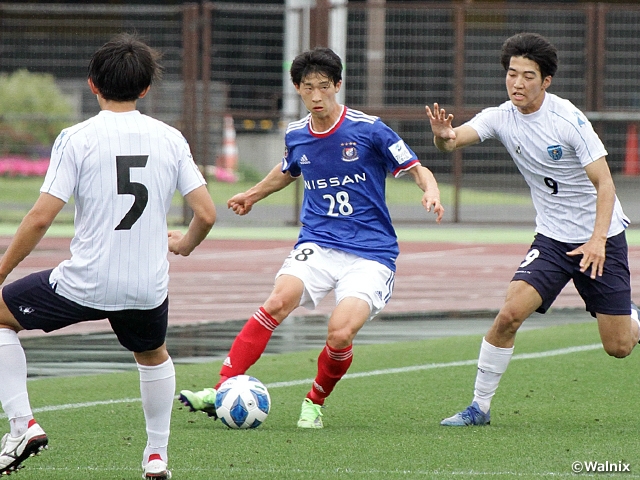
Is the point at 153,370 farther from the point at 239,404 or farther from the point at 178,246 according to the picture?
the point at 239,404

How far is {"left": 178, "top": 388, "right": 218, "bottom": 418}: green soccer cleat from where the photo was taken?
6086 millimetres

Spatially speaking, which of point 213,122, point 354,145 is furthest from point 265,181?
point 213,122

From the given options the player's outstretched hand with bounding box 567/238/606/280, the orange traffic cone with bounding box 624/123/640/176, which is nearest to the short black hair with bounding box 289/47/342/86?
the player's outstretched hand with bounding box 567/238/606/280

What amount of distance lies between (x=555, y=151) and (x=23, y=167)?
18421mm

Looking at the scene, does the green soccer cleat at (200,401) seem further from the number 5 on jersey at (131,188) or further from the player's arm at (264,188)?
the number 5 on jersey at (131,188)

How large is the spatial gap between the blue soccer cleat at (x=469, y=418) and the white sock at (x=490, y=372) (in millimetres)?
31

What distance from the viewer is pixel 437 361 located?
8742 mm

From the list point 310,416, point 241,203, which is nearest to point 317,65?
point 241,203

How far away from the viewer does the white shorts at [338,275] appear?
6438 mm

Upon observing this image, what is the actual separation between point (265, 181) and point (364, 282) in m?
0.94

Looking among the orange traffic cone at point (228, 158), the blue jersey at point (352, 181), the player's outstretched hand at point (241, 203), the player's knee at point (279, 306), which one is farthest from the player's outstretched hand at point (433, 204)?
the orange traffic cone at point (228, 158)

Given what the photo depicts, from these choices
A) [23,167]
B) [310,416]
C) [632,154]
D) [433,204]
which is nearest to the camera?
[433,204]

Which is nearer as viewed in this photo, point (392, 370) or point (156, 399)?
point (156, 399)

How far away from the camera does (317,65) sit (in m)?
6.44
